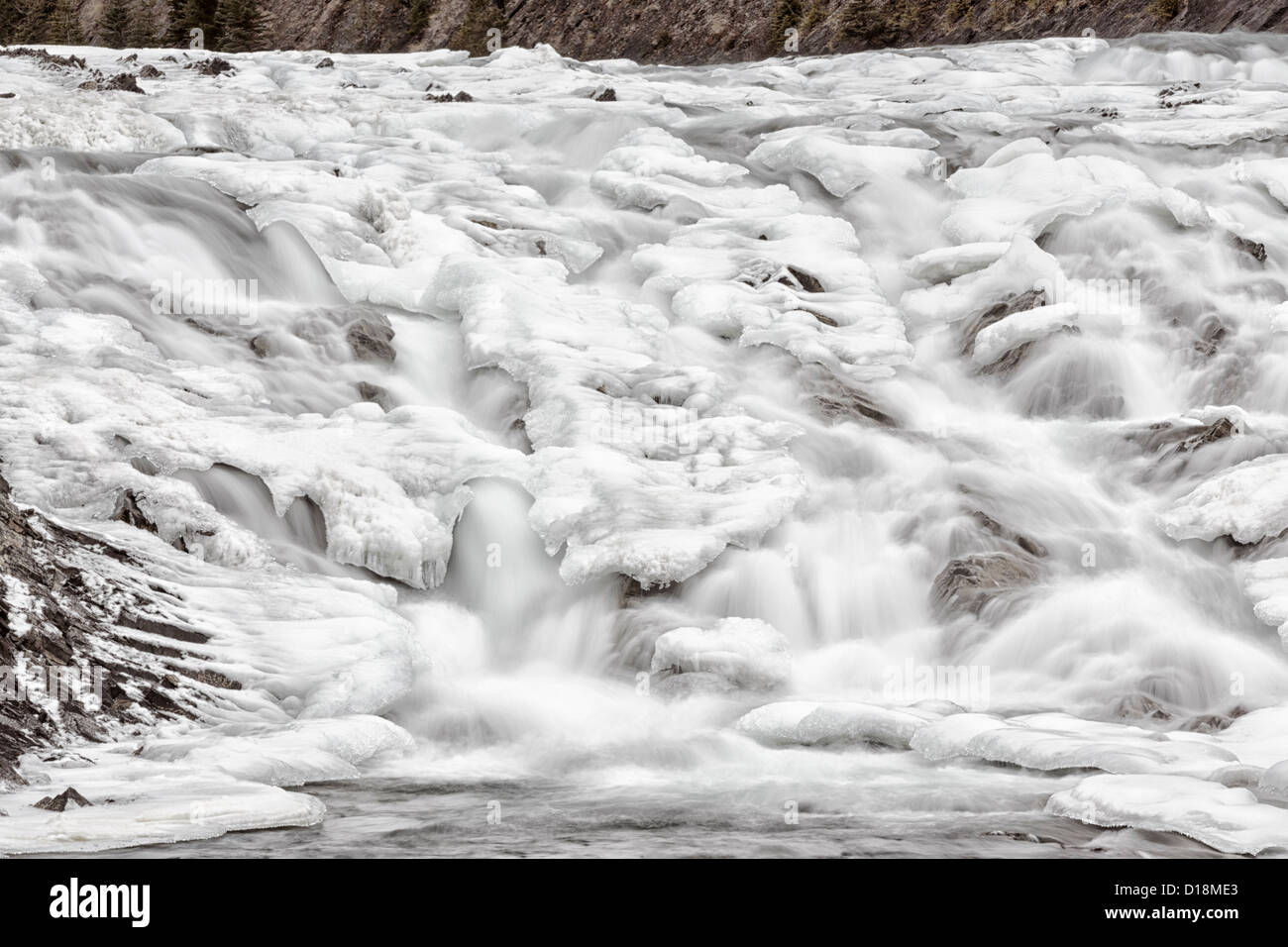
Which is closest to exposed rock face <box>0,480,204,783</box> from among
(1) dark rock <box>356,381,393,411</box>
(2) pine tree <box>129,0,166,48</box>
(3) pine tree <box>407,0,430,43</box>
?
(1) dark rock <box>356,381,393,411</box>

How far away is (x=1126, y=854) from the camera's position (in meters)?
4.91

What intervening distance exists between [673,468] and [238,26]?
906 inches

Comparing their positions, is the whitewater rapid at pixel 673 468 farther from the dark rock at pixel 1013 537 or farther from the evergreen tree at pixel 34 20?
the evergreen tree at pixel 34 20

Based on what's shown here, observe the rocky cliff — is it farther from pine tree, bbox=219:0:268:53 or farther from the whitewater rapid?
the whitewater rapid

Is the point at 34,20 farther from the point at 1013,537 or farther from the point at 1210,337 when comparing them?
the point at 1013,537

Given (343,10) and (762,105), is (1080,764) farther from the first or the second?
(343,10)

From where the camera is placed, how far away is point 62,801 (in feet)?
16.0

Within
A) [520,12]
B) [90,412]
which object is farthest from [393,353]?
[520,12]

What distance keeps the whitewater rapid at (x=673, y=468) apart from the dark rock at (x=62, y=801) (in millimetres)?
94

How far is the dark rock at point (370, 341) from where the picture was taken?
1008 cm

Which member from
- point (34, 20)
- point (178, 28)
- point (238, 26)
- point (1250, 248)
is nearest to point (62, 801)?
point (1250, 248)

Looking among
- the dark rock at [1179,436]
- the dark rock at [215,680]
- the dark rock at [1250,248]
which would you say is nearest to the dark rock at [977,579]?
the dark rock at [1179,436]

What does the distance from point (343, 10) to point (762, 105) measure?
744 inches

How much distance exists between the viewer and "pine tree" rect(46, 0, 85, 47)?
32.0m
